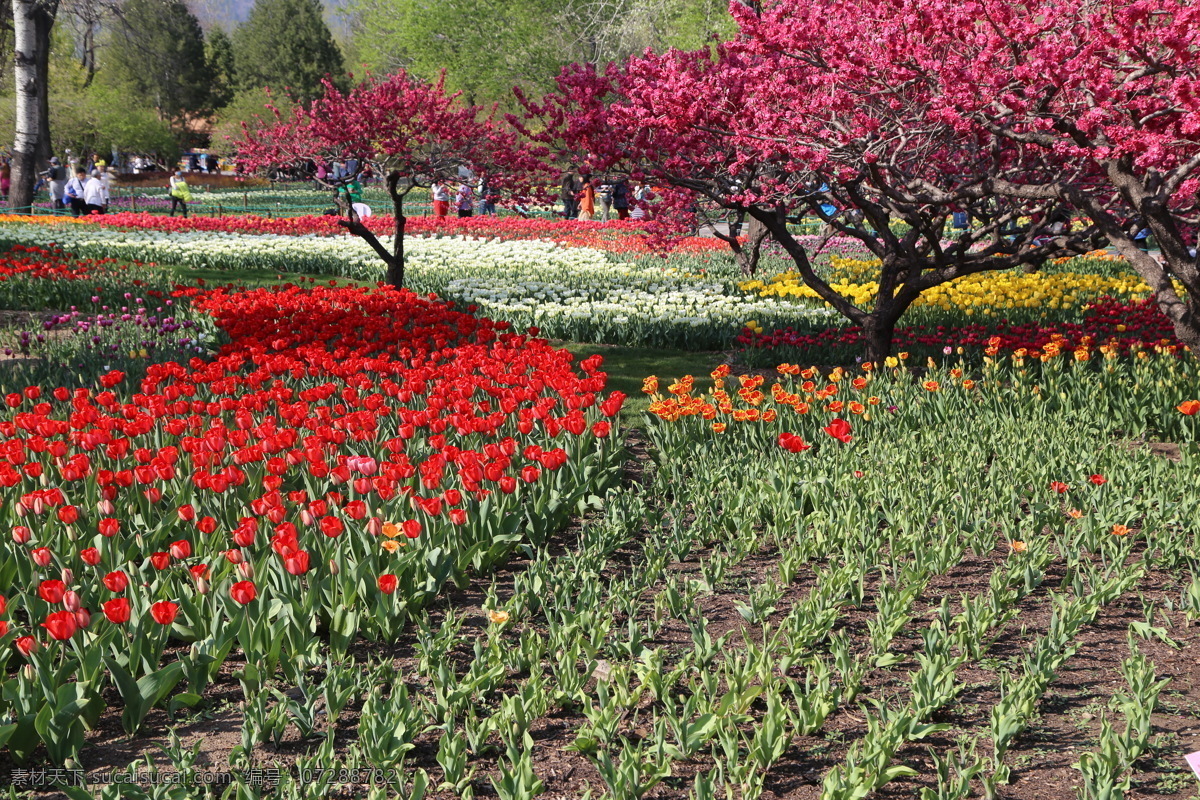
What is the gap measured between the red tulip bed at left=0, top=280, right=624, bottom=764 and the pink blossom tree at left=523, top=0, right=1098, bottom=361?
208 cm

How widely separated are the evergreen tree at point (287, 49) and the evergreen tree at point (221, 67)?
1207mm

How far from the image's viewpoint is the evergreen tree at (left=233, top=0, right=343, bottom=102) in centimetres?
6162

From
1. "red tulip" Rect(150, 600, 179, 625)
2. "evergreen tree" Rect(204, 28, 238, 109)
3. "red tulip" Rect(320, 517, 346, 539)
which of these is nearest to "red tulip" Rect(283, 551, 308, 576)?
"red tulip" Rect(320, 517, 346, 539)

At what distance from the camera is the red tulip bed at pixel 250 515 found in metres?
2.92

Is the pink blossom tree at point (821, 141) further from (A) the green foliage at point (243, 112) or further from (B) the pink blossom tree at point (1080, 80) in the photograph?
(A) the green foliage at point (243, 112)

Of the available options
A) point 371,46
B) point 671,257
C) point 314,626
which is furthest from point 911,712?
point 371,46

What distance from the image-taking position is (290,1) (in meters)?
64.0

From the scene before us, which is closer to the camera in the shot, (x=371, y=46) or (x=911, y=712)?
(x=911, y=712)

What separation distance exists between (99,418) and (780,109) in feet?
15.0

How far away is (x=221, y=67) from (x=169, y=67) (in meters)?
7.35

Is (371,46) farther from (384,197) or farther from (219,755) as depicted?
(219,755)

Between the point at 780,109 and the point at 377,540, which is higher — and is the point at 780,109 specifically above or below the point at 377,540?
above

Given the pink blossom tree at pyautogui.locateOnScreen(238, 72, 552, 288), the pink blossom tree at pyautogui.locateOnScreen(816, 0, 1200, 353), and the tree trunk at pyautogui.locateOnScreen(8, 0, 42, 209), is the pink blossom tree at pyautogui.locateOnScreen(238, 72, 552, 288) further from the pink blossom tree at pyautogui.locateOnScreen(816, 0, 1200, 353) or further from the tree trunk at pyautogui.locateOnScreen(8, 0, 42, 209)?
the tree trunk at pyautogui.locateOnScreen(8, 0, 42, 209)

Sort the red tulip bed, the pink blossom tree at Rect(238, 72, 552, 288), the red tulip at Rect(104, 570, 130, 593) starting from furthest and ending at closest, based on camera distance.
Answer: the pink blossom tree at Rect(238, 72, 552, 288), the red tulip bed, the red tulip at Rect(104, 570, 130, 593)
